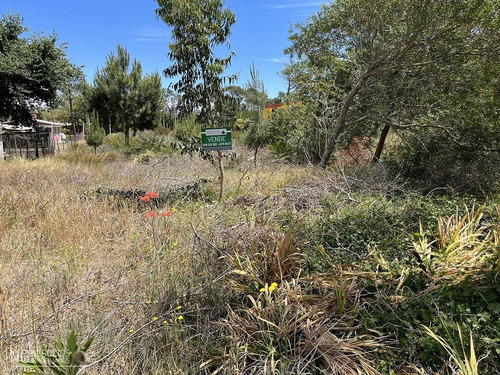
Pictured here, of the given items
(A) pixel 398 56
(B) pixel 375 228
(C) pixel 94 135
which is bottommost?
(B) pixel 375 228

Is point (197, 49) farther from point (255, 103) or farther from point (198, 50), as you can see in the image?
point (255, 103)

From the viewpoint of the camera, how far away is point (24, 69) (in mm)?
11758

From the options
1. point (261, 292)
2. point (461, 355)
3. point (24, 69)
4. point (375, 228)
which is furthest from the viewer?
point (24, 69)

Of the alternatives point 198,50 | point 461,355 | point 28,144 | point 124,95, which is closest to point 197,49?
point 198,50

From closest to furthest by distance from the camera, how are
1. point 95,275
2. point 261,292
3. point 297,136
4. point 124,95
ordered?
point 261,292 < point 95,275 < point 297,136 < point 124,95

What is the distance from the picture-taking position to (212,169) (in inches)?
314

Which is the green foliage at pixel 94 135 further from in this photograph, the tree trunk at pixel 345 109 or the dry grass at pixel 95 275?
the tree trunk at pixel 345 109

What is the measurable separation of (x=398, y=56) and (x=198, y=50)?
3.98 m

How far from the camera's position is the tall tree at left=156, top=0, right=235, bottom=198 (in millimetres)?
4793

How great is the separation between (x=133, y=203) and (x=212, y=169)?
327 centimetres

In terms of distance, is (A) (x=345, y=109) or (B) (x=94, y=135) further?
(B) (x=94, y=135)

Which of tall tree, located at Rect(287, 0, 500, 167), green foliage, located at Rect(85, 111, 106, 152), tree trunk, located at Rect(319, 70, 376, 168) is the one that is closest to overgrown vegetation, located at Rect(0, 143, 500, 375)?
tall tree, located at Rect(287, 0, 500, 167)

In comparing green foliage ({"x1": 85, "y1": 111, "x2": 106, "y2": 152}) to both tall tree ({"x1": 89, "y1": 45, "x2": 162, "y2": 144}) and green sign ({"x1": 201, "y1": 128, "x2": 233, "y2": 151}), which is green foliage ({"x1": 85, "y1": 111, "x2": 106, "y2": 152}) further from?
green sign ({"x1": 201, "y1": 128, "x2": 233, "y2": 151})

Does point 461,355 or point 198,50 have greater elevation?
point 198,50
